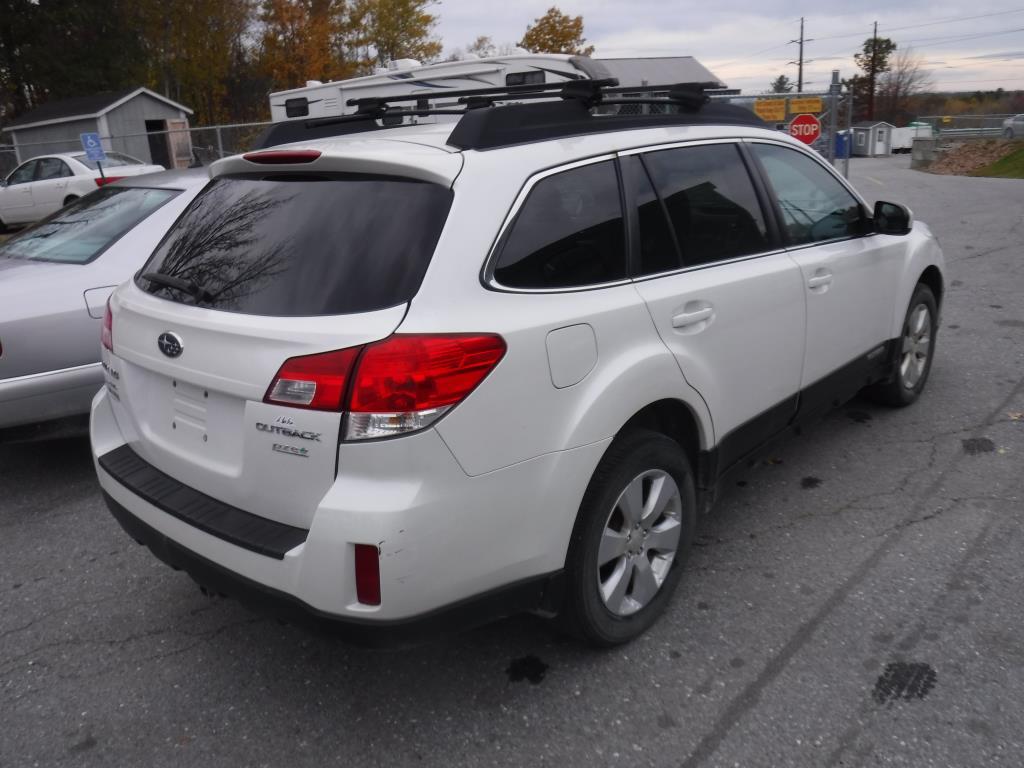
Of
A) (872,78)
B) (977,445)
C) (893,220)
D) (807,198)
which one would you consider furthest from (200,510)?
(872,78)

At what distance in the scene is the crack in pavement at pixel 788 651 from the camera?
248 cm

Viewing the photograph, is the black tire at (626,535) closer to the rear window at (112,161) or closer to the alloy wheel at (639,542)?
the alloy wheel at (639,542)

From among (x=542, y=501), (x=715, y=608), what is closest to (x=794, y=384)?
(x=715, y=608)

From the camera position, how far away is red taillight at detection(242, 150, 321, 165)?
2635mm

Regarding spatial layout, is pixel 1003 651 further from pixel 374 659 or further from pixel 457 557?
pixel 374 659

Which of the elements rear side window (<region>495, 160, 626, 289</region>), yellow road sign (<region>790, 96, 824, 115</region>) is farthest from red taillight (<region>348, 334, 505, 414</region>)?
yellow road sign (<region>790, 96, 824, 115</region>)

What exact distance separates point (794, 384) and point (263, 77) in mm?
43226

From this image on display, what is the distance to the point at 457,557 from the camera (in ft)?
7.41

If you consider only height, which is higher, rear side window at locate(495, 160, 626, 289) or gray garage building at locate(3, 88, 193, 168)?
gray garage building at locate(3, 88, 193, 168)

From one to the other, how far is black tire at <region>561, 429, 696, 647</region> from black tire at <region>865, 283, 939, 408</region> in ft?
7.78

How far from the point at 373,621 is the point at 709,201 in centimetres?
205

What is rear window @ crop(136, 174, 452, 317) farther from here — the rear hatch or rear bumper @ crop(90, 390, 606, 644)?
rear bumper @ crop(90, 390, 606, 644)

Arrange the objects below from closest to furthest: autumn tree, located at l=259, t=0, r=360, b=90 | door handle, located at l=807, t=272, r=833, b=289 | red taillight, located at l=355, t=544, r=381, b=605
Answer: red taillight, located at l=355, t=544, r=381, b=605, door handle, located at l=807, t=272, r=833, b=289, autumn tree, located at l=259, t=0, r=360, b=90

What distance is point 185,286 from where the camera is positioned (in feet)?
8.87
